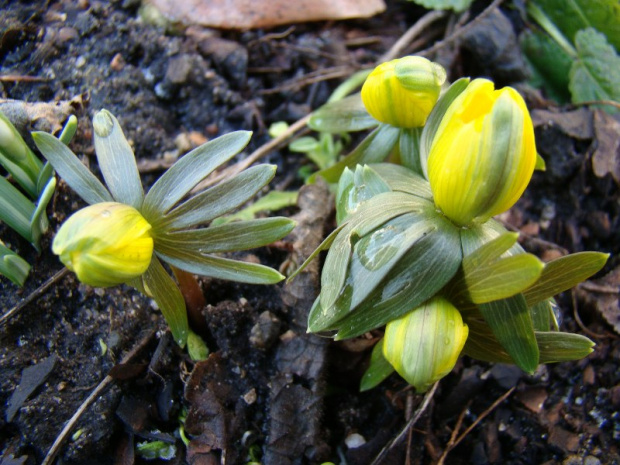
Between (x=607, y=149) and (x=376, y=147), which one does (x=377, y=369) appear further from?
(x=607, y=149)

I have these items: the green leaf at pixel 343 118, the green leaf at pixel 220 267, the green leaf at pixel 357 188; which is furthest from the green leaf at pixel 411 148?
the green leaf at pixel 220 267

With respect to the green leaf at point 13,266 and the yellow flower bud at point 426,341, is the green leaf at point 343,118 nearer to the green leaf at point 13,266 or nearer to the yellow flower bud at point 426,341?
the yellow flower bud at point 426,341

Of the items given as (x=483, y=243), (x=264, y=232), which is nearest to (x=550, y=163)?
(x=483, y=243)

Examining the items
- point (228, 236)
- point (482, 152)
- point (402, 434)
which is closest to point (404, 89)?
point (482, 152)

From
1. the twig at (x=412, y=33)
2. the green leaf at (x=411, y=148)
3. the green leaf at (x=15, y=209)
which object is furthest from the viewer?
the twig at (x=412, y=33)

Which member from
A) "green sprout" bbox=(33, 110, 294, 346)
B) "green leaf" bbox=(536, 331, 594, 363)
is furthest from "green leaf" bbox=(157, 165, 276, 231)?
"green leaf" bbox=(536, 331, 594, 363)

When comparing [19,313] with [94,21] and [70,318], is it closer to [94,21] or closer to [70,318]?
[70,318]
